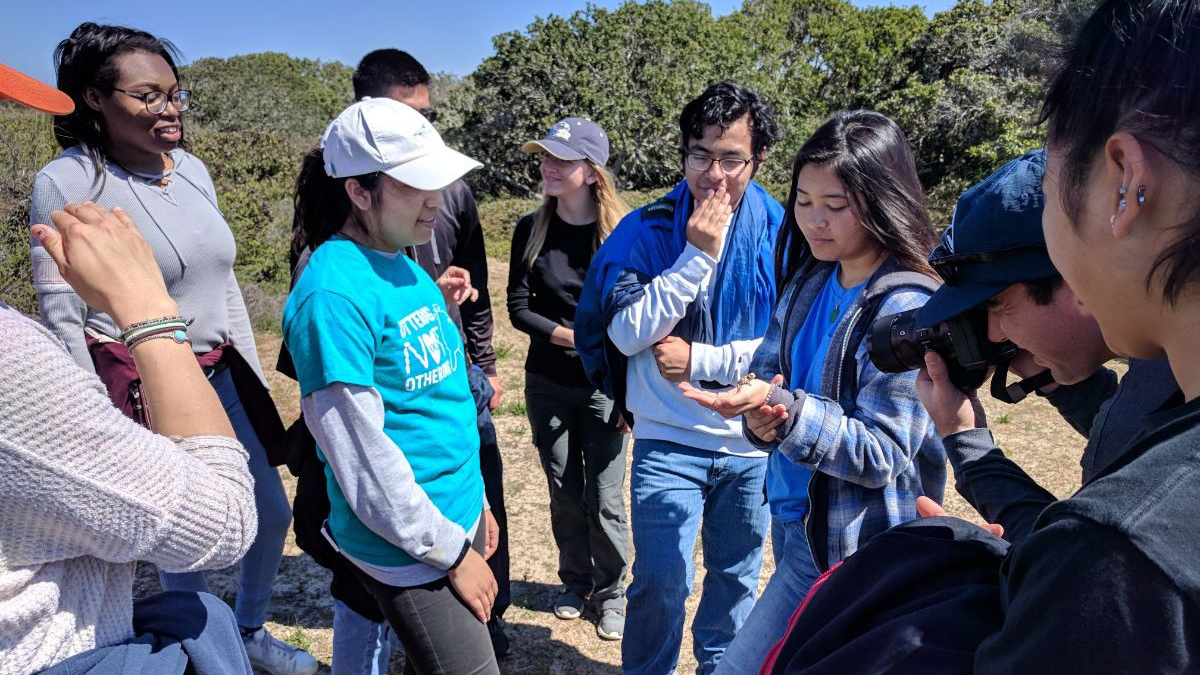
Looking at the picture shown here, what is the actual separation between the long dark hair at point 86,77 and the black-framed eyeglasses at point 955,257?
2513mm

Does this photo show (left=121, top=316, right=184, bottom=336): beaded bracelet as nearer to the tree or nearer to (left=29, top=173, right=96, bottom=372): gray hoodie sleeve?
(left=29, top=173, right=96, bottom=372): gray hoodie sleeve

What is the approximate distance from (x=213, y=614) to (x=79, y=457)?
1.52 feet

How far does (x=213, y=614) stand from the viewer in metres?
1.41

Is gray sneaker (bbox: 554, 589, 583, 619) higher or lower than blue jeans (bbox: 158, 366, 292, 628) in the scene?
lower

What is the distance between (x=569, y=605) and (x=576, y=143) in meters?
2.08

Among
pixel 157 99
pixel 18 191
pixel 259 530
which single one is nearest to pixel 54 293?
pixel 157 99

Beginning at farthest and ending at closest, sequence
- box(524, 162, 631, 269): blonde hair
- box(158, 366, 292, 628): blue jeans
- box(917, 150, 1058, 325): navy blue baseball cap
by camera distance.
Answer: box(524, 162, 631, 269): blonde hair
box(158, 366, 292, 628): blue jeans
box(917, 150, 1058, 325): navy blue baseball cap

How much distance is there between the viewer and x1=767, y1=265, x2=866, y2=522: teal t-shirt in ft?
6.89

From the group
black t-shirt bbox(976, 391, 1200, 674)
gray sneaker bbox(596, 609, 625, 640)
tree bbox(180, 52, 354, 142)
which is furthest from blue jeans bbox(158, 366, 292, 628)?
tree bbox(180, 52, 354, 142)

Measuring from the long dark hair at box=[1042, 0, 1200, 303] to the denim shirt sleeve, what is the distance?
3.27ft

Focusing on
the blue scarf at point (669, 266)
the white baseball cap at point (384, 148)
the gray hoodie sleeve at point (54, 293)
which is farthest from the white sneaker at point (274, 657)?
the white baseball cap at point (384, 148)

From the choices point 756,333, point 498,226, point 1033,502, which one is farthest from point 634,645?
point 498,226

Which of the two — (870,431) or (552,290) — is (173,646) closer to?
(870,431)

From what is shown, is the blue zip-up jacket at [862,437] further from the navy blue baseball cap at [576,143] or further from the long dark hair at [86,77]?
the long dark hair at [86,77]
